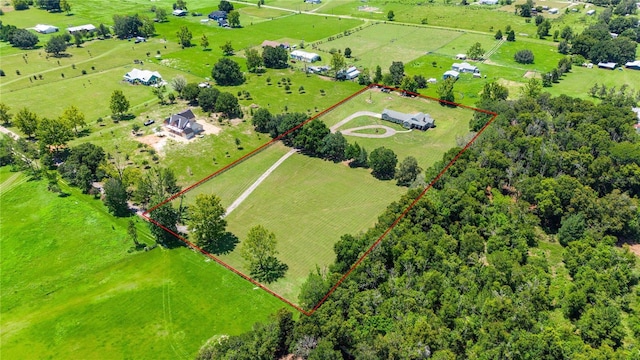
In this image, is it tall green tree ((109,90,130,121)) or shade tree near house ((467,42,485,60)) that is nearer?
tall green tree ((109,90,130,121))

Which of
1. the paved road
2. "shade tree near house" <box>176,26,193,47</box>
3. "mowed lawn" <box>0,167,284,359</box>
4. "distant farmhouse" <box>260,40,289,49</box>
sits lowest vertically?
"mowed lawn" <box>0,167,284,359</box>

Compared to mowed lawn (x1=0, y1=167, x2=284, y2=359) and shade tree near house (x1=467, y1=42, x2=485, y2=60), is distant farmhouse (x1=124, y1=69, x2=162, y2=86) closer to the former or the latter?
mowed lawn (x1=0, y1=167, x2=284, y2=359)

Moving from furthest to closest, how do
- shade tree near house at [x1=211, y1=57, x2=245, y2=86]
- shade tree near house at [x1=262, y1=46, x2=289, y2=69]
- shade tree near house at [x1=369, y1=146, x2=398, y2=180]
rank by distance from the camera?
shade tree near house at [x1=262, y1=46, x2=289, y2=69]
shade tree near house at [x1=211, y1=57, x2=245, y2=86]
shade tree near house at [x1=369, y1=146, x2=398, y2=180]

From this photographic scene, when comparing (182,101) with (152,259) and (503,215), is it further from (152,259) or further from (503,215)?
(503,215)

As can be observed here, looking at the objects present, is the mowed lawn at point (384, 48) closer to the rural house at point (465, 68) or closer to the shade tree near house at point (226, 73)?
the rural house at point (465, 68)

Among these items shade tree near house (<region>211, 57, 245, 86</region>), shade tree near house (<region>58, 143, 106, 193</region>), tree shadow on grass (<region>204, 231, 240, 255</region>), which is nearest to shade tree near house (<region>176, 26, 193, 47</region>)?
shade tree near house (<region>211, 57, 245, 86</region>)

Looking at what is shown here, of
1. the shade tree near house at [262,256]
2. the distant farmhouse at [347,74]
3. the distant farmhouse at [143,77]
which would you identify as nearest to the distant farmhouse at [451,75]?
the distant farmhouse at [347,74]
